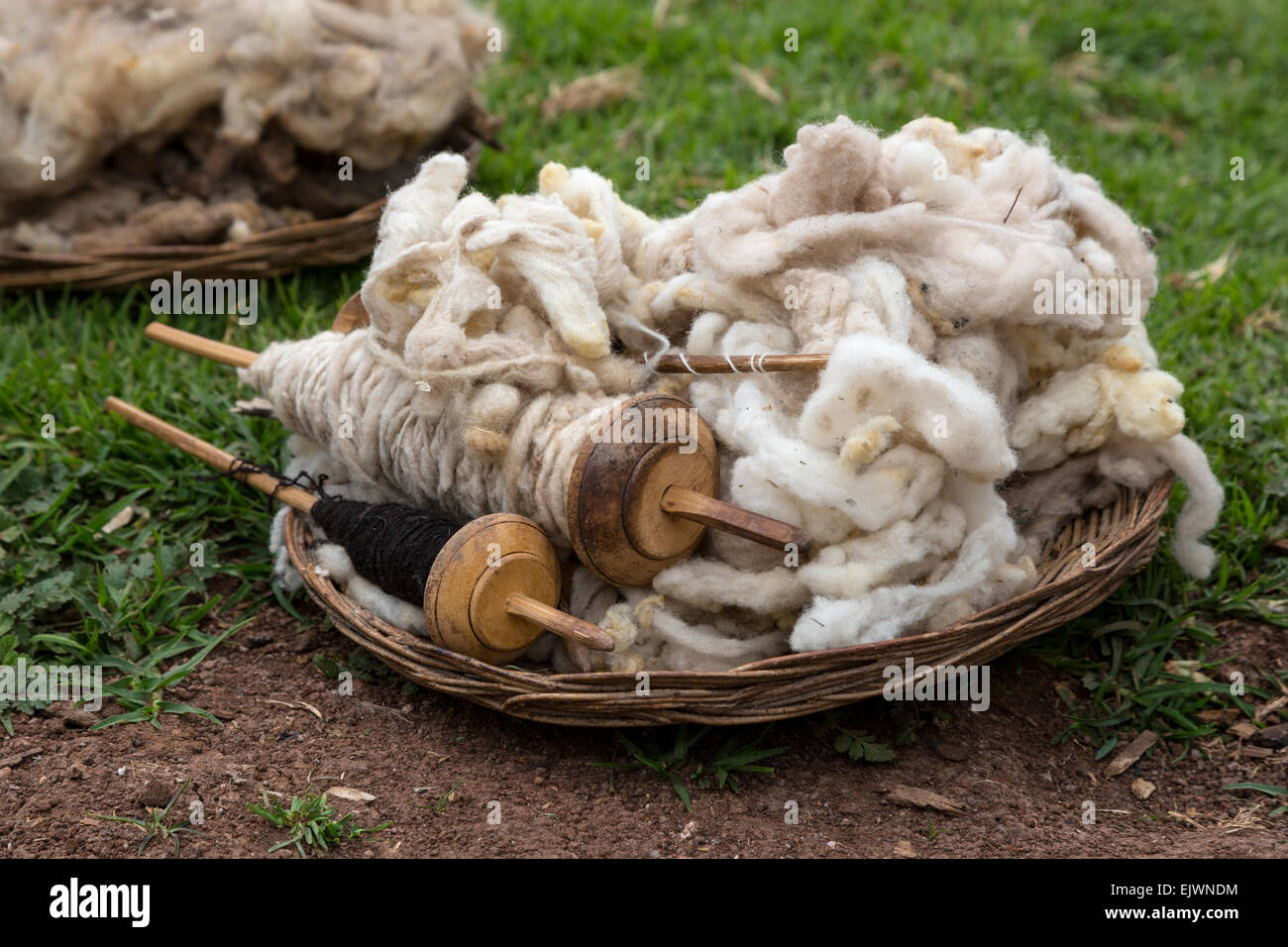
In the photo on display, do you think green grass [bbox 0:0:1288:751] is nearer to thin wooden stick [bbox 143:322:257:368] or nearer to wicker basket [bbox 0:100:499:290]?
wicker basket [bbox 0:100:499:290]

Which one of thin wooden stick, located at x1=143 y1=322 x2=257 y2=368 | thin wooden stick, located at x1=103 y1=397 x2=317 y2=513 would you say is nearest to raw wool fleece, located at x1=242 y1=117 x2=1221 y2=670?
thin wooden stick, located at x1=103 y1=397 x2=317 y2=513

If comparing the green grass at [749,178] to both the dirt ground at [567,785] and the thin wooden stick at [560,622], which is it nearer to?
the dirt ground at [567,785]

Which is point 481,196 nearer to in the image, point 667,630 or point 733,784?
point 667,630

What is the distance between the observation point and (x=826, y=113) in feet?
12.3

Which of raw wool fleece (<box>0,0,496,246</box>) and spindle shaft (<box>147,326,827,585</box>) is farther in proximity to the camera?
raw wool fleece (<box>0,0,496,246</box>)

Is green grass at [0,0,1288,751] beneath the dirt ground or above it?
above

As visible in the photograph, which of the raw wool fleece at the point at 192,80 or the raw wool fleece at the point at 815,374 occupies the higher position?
the raw wool fleece at the point at 192,80

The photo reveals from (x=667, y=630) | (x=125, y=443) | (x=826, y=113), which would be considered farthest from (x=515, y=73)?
(x=667, y=630)

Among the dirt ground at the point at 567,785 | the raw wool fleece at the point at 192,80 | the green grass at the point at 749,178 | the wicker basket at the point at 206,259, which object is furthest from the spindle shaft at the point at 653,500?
the raw wool fleece at the point at 192,80

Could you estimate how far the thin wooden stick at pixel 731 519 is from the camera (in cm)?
171

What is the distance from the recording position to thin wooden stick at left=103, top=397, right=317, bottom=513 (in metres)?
2.22

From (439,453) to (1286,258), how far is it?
254 centimetres

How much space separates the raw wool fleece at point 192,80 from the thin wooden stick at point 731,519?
1752mm

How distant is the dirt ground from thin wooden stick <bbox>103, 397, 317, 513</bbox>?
32 cm
